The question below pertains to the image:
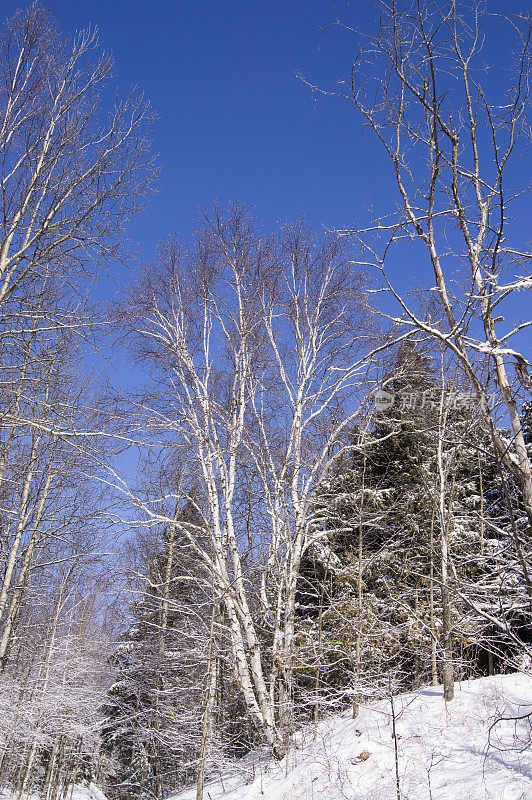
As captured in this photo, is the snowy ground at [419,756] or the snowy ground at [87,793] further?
the snowy ground at [87,793]

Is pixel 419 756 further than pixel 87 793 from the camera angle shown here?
No

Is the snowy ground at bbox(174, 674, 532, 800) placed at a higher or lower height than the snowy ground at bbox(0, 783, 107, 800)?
higher

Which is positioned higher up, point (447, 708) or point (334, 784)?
point (447, 708)

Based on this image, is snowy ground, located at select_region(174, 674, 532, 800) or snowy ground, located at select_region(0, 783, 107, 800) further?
snowy ground, located at select_region(0, 783, 107, 800)

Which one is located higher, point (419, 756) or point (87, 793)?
point (419, 756)

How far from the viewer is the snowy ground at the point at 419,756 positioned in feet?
17.6

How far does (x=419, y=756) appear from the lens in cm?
642

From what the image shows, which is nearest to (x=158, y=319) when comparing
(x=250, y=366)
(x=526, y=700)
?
(x=250, y=366)

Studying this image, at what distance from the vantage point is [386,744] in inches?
278

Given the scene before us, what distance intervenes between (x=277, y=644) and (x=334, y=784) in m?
2.16

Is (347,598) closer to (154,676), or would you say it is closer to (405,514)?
(405,514)

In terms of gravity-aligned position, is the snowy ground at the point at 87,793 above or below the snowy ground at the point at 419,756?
below

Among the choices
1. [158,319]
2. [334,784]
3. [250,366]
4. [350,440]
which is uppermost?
[158,319]

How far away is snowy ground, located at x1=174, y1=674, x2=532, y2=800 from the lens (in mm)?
5365
